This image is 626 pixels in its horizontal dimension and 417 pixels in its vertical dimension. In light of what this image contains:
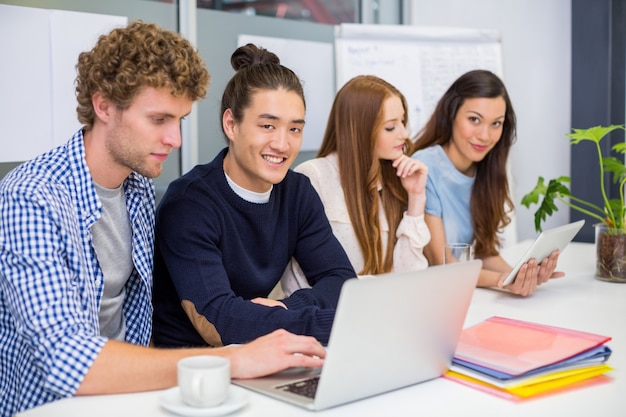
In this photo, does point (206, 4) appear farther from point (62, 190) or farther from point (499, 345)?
point (499, 345)

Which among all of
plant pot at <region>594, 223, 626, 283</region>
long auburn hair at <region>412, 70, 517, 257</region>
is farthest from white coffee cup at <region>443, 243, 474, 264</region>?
long auburn hair at <region>412, 70, 517, 257</region>

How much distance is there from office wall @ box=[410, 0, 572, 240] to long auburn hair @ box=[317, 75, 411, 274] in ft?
5.63

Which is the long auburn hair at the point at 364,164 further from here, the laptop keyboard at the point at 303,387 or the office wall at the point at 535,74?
the office wall at the point at 535,74

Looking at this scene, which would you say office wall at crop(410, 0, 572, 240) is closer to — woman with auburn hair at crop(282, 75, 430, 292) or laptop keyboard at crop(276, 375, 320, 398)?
woman with auburn hair at crop(282, 75, 430, 292)

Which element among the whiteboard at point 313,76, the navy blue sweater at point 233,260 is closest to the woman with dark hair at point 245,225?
the navy blue sweater at point 233,260

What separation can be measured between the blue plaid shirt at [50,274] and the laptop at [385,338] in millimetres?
307

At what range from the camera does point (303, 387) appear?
128cm

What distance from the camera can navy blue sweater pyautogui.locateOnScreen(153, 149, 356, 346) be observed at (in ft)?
5.53

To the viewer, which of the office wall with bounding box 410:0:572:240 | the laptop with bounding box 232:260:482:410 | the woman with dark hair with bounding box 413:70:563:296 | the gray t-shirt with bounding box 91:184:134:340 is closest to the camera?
the laptop with bounding box 232:260:482:410

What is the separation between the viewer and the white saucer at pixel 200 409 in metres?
1.17

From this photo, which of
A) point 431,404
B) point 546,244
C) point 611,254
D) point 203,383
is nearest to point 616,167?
point 611,254

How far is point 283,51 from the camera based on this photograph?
128 inches

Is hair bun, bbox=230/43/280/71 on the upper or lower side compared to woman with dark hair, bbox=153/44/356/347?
upper

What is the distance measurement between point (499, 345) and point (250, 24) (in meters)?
Answer: 2.03
